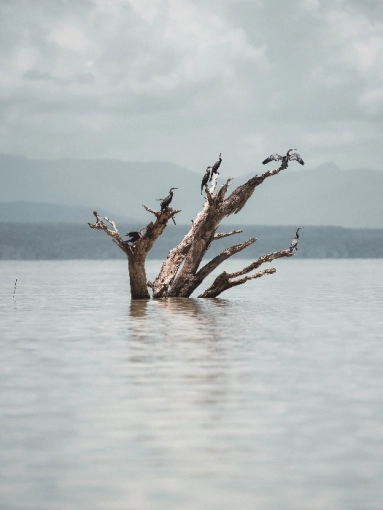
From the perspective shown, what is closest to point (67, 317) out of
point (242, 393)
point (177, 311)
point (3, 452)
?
point (177, 311)

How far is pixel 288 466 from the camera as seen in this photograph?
10242mm

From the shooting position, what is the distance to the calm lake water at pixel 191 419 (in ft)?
30.8

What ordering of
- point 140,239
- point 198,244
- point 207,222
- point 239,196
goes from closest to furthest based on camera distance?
point 140,239, point 239,196, point 207,222, point 198,244

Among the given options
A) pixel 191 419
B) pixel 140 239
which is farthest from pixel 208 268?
pixel 191 419

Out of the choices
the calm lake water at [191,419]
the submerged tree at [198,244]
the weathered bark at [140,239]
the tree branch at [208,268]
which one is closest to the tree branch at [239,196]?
the submerged tree at [198,244]

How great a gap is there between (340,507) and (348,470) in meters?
1.25

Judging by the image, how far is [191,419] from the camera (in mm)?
12719

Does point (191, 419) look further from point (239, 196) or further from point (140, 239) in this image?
point (239, 196)

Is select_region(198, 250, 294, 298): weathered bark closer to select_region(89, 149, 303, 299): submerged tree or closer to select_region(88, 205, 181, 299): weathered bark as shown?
select_region(89, 149, 303, 299): submerged tree

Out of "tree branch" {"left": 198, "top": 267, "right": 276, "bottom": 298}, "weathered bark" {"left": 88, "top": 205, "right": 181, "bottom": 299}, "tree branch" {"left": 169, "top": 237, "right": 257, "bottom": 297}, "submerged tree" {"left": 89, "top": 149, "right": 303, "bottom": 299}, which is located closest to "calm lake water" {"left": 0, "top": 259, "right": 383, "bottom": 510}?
"weathered bark" {"left": 88, "top": 205, "right": 181, "bottom": 299}

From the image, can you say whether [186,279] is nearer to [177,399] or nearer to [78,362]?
[78,362]

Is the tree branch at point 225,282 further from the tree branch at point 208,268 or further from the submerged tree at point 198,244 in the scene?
the tree branch at point 208,268

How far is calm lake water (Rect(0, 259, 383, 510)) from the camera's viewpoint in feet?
30.8

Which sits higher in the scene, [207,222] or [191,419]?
[207,222]
